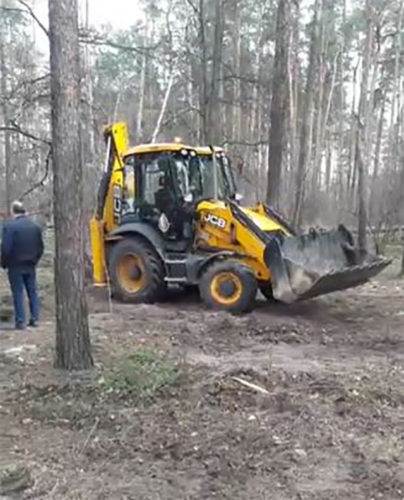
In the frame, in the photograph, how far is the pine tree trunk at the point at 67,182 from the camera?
6664 millimetres

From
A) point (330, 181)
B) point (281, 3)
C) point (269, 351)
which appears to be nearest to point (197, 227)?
point (269, 351)

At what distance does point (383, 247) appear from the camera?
70.4ft

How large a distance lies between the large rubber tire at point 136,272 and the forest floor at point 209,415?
2.25 meters

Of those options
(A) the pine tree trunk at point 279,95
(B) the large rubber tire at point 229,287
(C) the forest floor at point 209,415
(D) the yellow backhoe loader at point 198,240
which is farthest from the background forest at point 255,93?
(C) the forest floor at point 209,415

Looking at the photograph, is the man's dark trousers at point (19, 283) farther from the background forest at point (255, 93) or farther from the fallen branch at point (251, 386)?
the background forest at point (255, 93)

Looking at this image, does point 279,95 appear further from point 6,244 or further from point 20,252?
point 6,244

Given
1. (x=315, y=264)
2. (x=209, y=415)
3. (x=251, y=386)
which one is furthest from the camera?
(x=315, y=264)

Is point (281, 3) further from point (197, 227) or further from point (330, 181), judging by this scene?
point (330, 181)

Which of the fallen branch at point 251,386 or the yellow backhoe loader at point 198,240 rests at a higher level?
the yellow backhoe loader at point 198,240

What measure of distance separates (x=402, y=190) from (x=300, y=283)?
15.6m

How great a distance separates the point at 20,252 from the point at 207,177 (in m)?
3.75

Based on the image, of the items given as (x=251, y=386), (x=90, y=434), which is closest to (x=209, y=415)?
(x=251, y=386)

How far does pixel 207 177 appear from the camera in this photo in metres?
11.9

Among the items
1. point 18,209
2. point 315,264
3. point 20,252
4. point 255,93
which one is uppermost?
point 255,93
